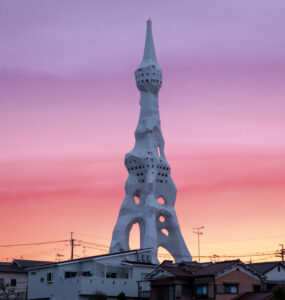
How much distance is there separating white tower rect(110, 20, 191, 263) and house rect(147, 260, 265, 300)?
107ft

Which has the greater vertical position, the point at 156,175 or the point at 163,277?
the point at 156,175

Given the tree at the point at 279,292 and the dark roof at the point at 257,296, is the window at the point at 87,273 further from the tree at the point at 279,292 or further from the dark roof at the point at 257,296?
the tree at the point at 279,292

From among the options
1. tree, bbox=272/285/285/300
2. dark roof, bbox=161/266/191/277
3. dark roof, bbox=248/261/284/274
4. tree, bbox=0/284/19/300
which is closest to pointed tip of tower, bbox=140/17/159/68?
tree, bbox=0/284/19/300

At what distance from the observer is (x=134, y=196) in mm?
92125

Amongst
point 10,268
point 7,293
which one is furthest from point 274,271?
point 10,268

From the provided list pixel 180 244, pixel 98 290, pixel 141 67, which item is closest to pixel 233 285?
pixel 98 290

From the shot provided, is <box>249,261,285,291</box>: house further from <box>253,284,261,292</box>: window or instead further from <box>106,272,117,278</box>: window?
<box>106,272,117,278</box>: window

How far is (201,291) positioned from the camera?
172 feet

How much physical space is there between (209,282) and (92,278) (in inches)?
489

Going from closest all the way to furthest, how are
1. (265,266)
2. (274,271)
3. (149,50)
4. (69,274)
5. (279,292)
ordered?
(279,292) < (274,271) < (265,266) < (69,274) < (149,50)

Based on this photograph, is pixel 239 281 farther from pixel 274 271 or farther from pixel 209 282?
pixel 274 271

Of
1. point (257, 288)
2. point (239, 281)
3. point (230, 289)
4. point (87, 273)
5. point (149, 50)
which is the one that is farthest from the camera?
point (149, 50)

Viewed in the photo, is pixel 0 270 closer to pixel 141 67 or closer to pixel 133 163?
pixel 133 163

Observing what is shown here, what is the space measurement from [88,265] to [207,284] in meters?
14.5
